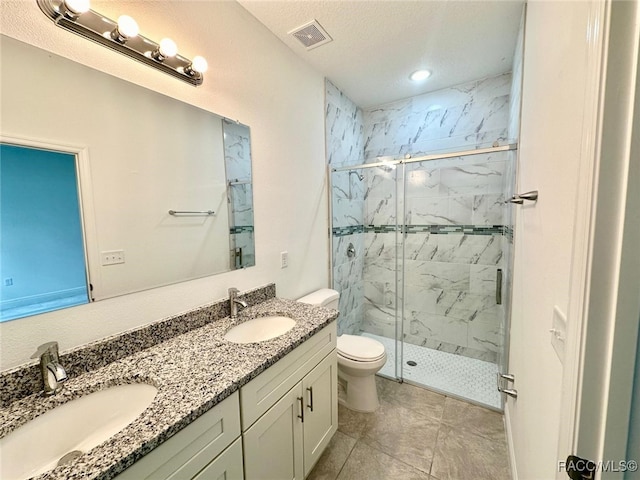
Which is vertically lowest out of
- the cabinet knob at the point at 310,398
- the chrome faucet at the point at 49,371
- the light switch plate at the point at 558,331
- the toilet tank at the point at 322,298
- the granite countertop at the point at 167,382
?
the cabinet knob at the point at 310,398

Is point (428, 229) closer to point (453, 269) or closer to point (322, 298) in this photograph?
point (453, 269)

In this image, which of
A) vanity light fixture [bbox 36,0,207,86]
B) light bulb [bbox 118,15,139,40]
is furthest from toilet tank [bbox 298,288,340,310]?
light bulb [bbox 118,15,139,40]

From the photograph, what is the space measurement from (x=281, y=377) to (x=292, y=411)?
0.68ft

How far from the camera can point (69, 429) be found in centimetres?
78

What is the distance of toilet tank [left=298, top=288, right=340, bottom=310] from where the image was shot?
6.44 ft

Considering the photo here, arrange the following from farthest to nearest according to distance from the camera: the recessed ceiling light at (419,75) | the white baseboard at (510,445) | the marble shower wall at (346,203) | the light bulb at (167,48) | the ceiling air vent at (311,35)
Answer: the marble shower wall at (346,203)
the recessed ceiling light at (419,75)
the ceiling air vent at (311,35)
the white baseboard at (510,445)
the light bulb at (167,48)

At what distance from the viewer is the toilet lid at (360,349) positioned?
1812 mm

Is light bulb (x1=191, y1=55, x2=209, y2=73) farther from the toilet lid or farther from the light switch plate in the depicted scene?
the toilet lid

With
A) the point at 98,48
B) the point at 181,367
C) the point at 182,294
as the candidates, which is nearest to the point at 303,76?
the point at 98,48

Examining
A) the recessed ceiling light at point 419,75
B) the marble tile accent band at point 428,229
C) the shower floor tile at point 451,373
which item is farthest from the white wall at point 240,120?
the shower floor tile at point 451,373

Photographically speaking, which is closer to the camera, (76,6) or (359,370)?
(76,6)

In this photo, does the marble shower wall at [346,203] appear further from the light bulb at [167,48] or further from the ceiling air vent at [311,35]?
the light bulb at [167,48]

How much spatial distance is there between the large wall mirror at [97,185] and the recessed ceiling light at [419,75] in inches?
66.9

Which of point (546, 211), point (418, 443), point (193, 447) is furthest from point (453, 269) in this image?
point (193, 447)
